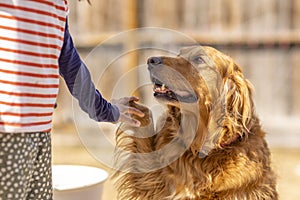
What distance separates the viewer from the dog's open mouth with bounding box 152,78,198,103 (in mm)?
2785

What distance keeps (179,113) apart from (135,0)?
4.54 metres

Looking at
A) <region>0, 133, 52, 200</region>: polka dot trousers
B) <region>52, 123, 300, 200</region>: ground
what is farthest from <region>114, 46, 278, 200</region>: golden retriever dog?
<region>52, 123, 300, 200</region>: ground

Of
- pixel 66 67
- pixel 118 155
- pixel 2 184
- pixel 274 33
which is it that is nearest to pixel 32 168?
pixel 2 184

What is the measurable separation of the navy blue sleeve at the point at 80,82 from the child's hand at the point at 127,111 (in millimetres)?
134

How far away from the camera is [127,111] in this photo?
2607mm

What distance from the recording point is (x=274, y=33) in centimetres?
707

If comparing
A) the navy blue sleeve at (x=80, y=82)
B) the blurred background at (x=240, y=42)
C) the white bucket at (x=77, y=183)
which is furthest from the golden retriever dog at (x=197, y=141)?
the blurred background at (x=240, y=42)

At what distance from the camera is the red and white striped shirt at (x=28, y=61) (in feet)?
6.02

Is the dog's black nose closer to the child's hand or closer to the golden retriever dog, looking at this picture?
the golden retriever dog

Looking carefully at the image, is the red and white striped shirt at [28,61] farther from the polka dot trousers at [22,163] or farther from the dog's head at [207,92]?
the dog's head at [207,92]

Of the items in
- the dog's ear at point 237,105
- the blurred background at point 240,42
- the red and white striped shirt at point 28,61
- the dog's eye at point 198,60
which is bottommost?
the blurred background at point 240,42

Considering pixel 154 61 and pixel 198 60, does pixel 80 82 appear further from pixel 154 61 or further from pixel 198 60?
pixel 198 60

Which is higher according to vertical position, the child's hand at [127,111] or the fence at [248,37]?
the child's hand at [127,111]

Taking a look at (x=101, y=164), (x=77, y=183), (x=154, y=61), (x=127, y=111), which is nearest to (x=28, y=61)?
(x=127, y=111)
